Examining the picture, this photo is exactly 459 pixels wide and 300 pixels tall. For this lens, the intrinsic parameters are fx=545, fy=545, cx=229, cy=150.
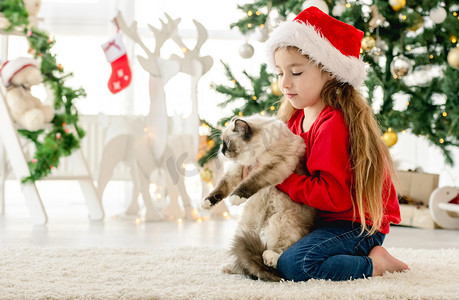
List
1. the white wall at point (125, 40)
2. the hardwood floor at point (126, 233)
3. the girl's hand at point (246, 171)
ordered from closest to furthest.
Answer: the girl's hand at point (246, 171), the hardwood floor at point (126, 233), the white wall at point (125, 40)

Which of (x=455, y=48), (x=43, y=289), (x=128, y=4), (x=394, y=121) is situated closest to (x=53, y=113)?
(x=128, y=4)

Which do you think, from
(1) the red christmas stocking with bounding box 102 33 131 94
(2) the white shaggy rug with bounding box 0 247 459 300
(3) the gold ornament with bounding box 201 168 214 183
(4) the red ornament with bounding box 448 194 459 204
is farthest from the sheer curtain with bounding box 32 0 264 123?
(2) the white shaggy rug with bounding box 0 247 459 300

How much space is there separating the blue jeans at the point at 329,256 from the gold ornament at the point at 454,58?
64.5 inches

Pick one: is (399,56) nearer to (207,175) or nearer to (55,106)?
(207,175)

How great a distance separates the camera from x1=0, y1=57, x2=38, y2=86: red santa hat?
270cm

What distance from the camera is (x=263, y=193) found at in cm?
155

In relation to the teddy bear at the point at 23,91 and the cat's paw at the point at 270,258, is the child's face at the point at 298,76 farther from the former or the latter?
the teddy bear at the point at 23,91

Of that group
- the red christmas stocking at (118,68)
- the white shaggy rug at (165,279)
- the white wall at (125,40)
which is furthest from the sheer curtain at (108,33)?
the white shaggy rug at (165,279)

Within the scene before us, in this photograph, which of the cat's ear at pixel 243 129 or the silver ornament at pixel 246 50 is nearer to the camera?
the cat's ear at pixel 243 129

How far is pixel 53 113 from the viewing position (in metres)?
2.84

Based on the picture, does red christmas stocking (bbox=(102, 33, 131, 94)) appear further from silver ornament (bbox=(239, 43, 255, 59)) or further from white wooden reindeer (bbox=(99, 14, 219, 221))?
silver ornament (bbox=(239, 43, 255, 59))

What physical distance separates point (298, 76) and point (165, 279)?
698 mm

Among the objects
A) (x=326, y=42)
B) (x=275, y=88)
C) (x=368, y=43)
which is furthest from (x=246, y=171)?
(x=368, y=43)

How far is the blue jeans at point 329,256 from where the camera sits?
57.3 inches
